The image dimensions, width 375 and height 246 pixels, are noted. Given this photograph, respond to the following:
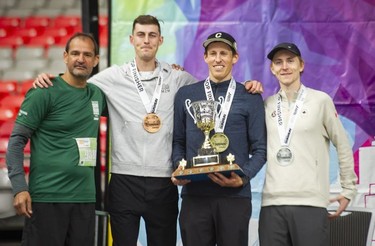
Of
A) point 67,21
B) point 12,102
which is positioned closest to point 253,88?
point 12,102

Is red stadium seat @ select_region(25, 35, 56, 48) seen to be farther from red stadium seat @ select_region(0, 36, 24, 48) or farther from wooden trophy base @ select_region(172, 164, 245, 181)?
wooden trophy base @ select_region(172, 164, 245, 181)

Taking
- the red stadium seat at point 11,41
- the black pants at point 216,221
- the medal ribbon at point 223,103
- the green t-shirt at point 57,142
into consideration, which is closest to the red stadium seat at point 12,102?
the red stadium seat at point 11,41

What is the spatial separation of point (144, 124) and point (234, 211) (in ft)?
2.24

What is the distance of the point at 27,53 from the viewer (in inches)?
308

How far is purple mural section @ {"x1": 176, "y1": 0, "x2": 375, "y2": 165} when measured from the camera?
4.40 m

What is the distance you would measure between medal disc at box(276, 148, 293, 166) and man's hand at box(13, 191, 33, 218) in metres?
1.27

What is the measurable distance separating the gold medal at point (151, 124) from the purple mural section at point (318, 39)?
Answer: 3.69ft

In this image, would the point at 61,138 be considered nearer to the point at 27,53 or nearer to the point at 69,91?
the point at 69,91

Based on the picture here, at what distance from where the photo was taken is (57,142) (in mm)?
3223

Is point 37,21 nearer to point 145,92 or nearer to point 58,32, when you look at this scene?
point 58,32

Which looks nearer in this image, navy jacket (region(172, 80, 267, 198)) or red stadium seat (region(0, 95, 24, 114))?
navy jacket (region(172, 80, 267, 198))

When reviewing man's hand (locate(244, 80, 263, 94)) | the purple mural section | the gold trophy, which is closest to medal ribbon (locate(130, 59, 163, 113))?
the gold trophy

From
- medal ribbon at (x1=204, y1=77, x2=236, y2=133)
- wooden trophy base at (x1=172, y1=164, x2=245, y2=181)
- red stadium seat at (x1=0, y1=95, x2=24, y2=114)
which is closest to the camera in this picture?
wooden trophy base at (x1=172, y1=164, x2=245, y2=181)

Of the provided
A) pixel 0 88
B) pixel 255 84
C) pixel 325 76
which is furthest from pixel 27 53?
pixel 255 84
